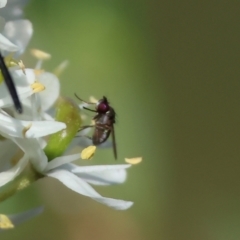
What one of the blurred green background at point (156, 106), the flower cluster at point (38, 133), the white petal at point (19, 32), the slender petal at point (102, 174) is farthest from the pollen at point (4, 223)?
the blurred green background at point (156, 106)

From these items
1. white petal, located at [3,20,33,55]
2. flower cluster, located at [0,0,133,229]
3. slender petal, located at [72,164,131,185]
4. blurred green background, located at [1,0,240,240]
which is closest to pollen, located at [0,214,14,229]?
flower cluster, located at [0,0,133,229]

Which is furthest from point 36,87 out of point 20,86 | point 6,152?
point 6,152

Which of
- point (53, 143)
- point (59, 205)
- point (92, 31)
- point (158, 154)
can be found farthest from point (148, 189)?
point (53, 143)

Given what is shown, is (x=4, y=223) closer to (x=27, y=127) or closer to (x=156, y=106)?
(x=27, y=127)

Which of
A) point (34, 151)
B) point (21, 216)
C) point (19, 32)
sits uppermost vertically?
point (19, 32)

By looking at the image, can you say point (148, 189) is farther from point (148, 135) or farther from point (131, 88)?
point (131, 88)

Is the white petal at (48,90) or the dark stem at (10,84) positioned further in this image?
the white petal at (48,90)

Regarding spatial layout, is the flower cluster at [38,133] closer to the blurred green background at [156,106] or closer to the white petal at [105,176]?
the white petal at [105,176]
